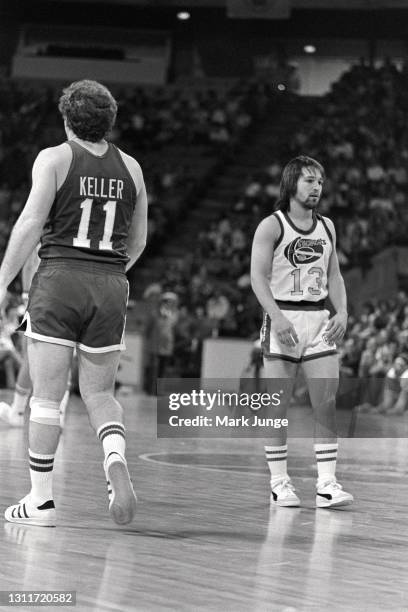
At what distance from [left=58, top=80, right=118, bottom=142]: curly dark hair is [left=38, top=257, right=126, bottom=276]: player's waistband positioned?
57cm

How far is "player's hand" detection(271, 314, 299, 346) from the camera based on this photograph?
264 inches

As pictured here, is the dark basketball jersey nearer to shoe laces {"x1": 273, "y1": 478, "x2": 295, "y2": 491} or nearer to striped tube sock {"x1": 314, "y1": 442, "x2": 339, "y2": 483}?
shoe laces {"x1": 273, "y1": 478, "x2": 295, "y2": 491}

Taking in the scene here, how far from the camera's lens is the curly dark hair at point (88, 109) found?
5.47m

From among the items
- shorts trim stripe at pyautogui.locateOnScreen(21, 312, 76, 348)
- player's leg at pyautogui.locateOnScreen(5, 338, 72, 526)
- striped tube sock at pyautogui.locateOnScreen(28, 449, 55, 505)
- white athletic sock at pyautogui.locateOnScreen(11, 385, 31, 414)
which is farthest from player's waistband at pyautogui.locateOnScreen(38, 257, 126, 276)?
white athletic sock at pyautogui.locateOnScreen(11, 385, 31, 414)

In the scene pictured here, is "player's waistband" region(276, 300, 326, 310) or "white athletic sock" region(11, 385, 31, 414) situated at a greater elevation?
"player's waistband" region(276, 300, 326, 310)

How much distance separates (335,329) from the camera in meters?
6.84

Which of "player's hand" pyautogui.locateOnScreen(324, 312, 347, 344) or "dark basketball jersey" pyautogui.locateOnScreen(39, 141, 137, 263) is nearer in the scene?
"dark basketball jersey" pyautogui.locateOnScreen(39, 141, 137, 263)

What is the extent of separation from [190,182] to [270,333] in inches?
823

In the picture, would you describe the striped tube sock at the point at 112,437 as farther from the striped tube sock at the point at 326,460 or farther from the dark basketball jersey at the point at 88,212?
the striped tube sock at the point at 326,460

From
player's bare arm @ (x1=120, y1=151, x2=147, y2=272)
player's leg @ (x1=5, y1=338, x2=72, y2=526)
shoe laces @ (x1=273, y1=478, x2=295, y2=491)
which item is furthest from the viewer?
shoe laces @ (x1=273, y1=478, x2=295, y2=491)

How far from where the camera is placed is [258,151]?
2973 centimetres

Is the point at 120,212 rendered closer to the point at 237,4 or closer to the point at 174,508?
the point at 174,508

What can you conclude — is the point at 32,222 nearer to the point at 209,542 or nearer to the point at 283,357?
the point at 209,542

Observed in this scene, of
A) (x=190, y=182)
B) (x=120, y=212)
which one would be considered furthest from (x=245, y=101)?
(x=120, y=212)
